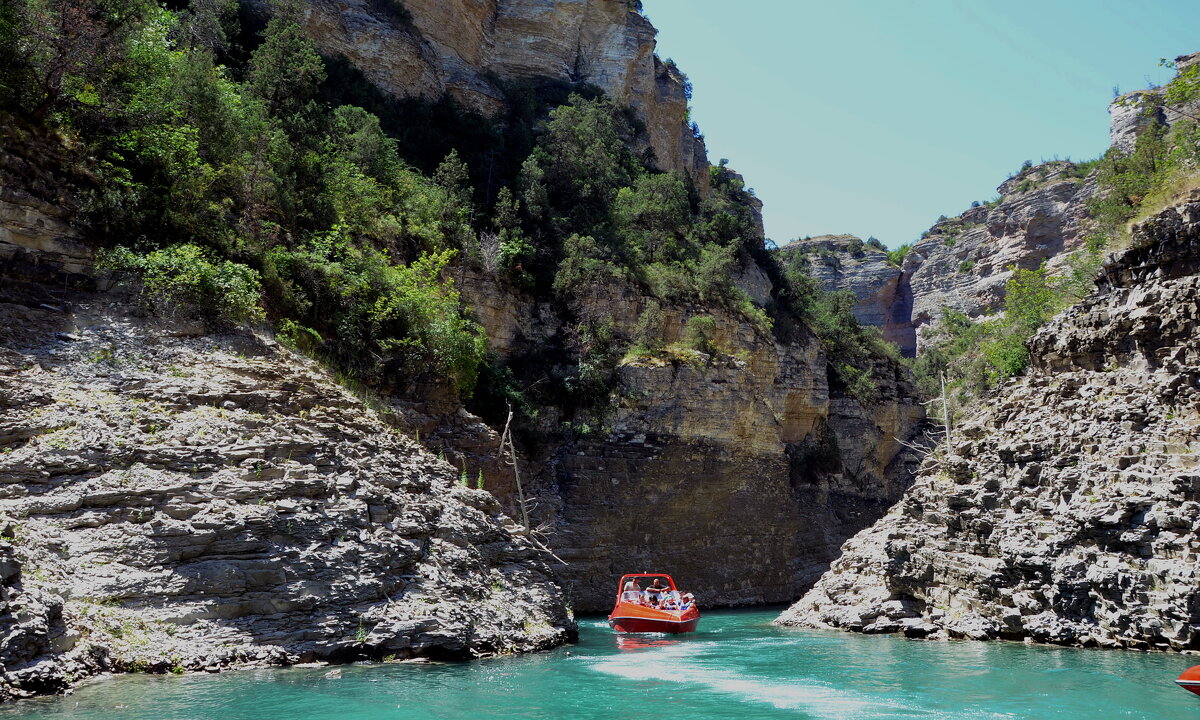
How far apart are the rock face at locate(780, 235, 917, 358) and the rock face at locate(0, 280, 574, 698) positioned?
63620mm

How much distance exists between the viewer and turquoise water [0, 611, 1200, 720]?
10133 millimetres

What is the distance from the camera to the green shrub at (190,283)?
576 inches

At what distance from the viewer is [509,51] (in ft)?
129

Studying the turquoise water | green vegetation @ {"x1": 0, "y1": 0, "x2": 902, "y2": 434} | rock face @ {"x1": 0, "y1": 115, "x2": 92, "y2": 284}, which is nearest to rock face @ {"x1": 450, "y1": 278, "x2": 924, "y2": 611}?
green vegetation @ {"x1": 0, "y1": 0, "x2": 902, "y2": 434}

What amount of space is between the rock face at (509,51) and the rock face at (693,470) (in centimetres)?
1186

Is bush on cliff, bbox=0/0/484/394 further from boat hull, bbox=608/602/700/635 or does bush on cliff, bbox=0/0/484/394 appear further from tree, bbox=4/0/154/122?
boat hull, bbox=608/602/700/635

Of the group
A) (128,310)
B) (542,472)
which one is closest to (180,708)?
(128,310)

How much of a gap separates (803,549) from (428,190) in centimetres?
1963

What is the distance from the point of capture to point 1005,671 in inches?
560

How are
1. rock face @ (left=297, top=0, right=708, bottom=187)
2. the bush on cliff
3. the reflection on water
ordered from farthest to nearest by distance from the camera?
rock face @ (left=297, top=0, right=708, bottom=187) < the reflection on water < the bush on cliff

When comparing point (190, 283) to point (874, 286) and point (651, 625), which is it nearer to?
point (651, 625)

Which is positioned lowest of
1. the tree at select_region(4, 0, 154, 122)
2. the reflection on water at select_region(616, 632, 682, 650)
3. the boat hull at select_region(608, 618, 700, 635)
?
the reflection on water at select_region(616, 632, 682, 650)

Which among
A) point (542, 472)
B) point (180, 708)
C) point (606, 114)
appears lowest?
point (180, 708)

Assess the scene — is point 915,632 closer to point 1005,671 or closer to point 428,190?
point 1005,671
